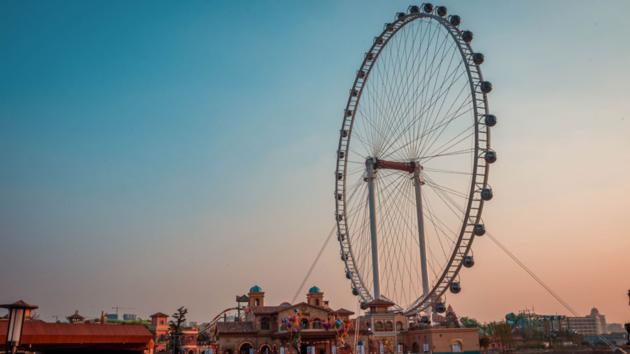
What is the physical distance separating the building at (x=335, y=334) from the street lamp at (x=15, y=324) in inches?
1651

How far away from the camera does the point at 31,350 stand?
43062mm

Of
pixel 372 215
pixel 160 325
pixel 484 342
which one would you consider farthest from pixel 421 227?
pixel 160 325

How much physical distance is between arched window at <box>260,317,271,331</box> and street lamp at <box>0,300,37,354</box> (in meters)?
49.0

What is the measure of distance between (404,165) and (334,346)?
22.6 metres

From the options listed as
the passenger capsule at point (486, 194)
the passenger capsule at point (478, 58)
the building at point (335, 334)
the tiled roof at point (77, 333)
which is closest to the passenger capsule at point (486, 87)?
the passenger capsule at point (478, 58)

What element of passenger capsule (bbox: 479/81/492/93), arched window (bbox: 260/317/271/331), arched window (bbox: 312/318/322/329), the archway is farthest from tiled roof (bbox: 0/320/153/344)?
passenger capsule (bbox: 479/81/492/93)

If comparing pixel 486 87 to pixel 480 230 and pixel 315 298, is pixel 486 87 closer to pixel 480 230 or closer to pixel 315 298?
pixel 480 230

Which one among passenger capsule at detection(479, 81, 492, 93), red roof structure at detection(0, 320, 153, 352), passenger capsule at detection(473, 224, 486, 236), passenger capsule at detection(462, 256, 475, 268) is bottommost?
red roof structure at detection(0, 320, 153, 352)

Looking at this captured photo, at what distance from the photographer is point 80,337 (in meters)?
45.8

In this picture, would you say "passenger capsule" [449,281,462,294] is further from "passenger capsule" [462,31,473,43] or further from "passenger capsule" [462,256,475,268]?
"passenger capsule" [462,31,473,43]

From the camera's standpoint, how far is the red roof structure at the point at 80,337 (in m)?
42.4

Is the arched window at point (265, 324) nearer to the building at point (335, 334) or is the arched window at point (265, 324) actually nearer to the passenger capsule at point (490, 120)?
the building at point (335, 334)

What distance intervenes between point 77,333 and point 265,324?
2337 cm

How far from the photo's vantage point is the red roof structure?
4242 centimetres
